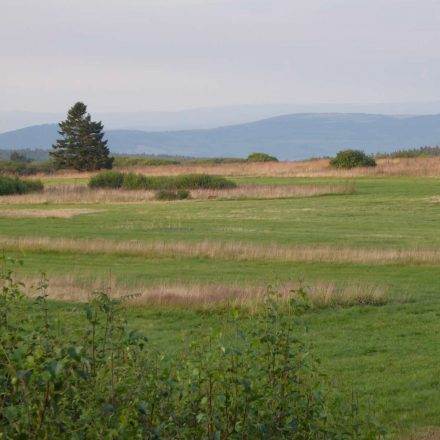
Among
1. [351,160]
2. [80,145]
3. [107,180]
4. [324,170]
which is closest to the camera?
[107,180]

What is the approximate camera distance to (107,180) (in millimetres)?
59125

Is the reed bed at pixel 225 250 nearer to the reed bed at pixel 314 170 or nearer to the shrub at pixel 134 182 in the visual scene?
the shrub at pixel 134 182

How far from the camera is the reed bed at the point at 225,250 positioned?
22859 millimetres

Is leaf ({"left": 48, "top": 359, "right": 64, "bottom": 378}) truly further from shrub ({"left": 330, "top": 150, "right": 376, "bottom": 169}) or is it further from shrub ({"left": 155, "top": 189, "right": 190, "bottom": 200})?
shrub ({"left": 330, "top": 150, "right": 376, "bottom": 169})

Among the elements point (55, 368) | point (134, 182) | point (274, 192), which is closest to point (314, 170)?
point (134, 182)

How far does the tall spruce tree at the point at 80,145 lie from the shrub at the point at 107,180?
84.2 feet

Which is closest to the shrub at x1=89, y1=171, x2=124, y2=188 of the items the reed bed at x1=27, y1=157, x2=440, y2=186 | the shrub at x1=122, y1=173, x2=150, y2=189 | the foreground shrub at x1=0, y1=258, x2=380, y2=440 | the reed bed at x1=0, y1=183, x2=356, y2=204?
the shrub at x1=122, y1=173, x2=150, y2=189

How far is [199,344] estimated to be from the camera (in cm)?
616

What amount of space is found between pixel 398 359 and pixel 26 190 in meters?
48.2

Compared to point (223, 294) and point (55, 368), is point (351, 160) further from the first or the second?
point (55, 368)

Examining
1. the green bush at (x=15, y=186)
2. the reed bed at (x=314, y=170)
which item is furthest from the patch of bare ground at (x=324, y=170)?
the green bush at (x=15, y=186)

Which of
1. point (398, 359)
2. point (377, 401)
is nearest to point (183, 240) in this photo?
point (398, 359)

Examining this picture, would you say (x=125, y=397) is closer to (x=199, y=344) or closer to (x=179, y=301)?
(x=199, y=344)

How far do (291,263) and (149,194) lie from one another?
3081 centimetres
